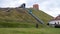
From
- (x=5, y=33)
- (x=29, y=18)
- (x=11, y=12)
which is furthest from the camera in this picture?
(x=11, y=12)

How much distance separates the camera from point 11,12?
83500mm

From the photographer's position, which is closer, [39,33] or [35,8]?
[39,33]

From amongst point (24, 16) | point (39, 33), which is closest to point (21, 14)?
point (24, 16)

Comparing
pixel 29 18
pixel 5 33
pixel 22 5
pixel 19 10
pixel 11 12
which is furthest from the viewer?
pixel 22 5

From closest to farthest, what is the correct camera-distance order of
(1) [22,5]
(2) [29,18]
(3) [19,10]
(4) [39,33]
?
(4) [39,33] → (2) [29,18] → (3) [19,10] → (1) [22,5]

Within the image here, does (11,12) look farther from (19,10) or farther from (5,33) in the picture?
(5,33)

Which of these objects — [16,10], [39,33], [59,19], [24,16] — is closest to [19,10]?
[16,10]

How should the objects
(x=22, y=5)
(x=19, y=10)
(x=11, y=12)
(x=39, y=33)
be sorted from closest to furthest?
(x=39, y=33)
(x=11, y=12)
(x=19, y=10)
(x=22, y=5)

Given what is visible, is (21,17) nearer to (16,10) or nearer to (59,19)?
(16,10)

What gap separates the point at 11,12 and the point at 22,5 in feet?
46.1

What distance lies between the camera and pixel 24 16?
8075 cm

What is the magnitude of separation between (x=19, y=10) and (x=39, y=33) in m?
56.6

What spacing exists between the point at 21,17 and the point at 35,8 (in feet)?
74.0

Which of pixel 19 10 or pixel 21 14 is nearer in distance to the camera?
pixel 21 14
